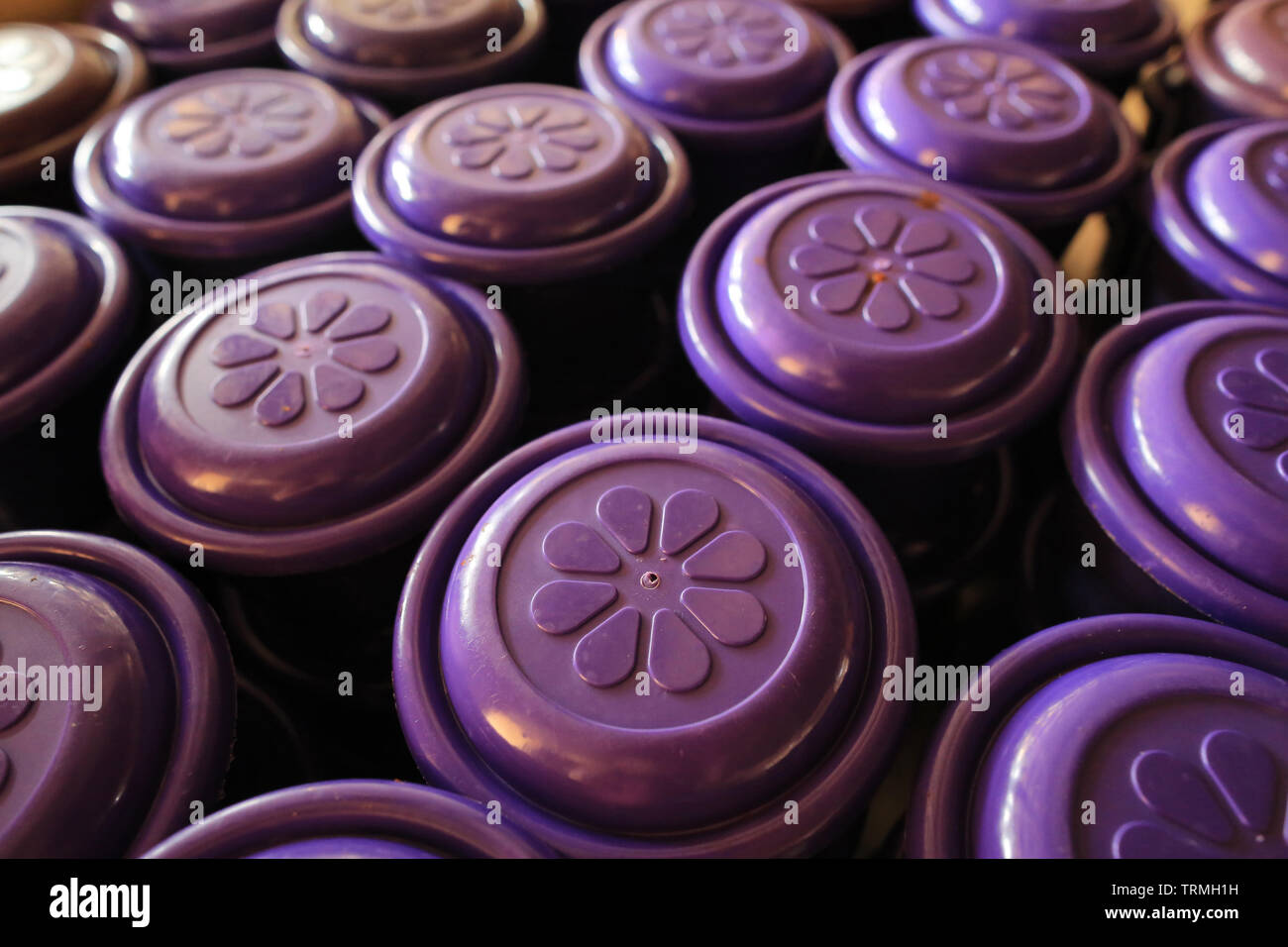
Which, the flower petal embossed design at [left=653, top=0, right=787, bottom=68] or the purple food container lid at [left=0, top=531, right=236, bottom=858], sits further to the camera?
the flower petal embossed design at [left=653, top=0, right=787, bottom=68]

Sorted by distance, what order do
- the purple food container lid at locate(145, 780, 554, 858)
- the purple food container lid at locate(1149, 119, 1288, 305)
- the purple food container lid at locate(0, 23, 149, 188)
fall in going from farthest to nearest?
1. the purple food container lid at locate(0, 23, 149, 188)
2. the purple food container lid at locate(1149, 119, 1288, 305)
3. the purple food container lid at locate(145, 780, 554, 858)

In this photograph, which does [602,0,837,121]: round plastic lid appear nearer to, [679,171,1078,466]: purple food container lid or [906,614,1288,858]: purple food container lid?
[679,171,1078,466]: purple food container lid

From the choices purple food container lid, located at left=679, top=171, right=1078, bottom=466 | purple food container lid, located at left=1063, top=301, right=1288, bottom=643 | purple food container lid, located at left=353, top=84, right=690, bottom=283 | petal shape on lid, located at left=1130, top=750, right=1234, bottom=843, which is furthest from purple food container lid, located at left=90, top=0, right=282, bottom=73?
petal shape on lid, located at left=1130, top=750, right=1234, bottom=843

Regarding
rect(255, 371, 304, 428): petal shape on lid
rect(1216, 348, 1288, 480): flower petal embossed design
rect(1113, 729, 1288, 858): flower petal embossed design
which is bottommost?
rect(1113, 729, 1288, 858): flower petal embossed design

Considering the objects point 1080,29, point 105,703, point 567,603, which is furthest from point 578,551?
point 1080,29

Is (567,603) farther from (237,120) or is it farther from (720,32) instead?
(720,32)

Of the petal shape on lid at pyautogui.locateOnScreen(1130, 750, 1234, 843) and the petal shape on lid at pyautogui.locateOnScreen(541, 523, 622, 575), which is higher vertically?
the petal shape on lid at pyautogui.locateOnScreen(541, 523, 622, 575)

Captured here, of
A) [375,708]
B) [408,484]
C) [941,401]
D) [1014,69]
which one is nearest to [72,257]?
[408,484]

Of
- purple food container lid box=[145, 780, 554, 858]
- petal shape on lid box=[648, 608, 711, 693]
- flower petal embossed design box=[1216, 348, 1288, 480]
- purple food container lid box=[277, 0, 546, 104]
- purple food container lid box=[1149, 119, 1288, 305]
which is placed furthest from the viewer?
purple food container lid box=[277, 0, 546, 104]
